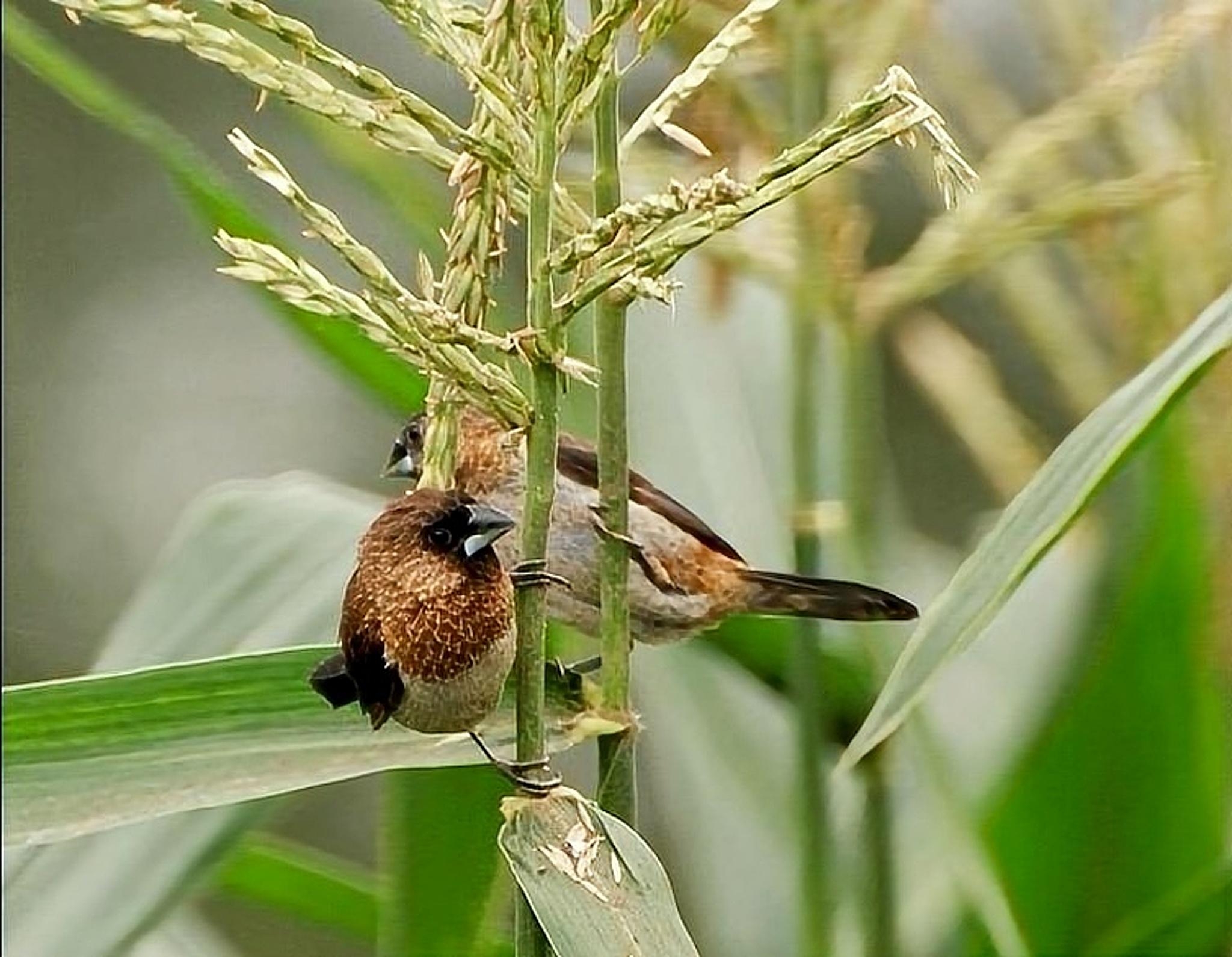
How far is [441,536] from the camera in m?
0.41

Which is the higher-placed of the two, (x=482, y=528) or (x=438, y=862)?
(x=482, y=528)

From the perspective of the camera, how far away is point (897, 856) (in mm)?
773

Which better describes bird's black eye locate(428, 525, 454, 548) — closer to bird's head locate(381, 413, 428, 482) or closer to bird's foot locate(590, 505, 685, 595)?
bird's foot locate(590, 505, 685, 595)

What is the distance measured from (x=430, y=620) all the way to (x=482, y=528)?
0.08ft

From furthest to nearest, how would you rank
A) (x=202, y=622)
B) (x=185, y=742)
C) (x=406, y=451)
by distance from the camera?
(x=406, y=451)
(x=202, y=622)
(x=185, y=742)

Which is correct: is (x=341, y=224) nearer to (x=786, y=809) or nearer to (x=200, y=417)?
(x=786, y=809)

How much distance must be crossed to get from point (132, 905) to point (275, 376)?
1715mm

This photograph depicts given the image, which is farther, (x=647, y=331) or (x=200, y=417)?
(x=200, y=417)

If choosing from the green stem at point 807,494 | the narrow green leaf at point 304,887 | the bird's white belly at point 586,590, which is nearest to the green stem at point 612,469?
the green stem at point 807,494

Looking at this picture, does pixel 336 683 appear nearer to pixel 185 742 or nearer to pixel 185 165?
pixel 185 742

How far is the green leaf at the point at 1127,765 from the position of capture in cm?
63

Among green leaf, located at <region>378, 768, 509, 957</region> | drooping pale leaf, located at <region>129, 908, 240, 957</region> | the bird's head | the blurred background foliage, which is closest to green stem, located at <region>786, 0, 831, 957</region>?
the blurred background foliage

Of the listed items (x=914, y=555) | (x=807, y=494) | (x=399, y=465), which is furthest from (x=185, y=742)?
(x=914, y=555)

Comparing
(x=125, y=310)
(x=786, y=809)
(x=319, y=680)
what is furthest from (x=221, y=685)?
(x=125, y=310)
